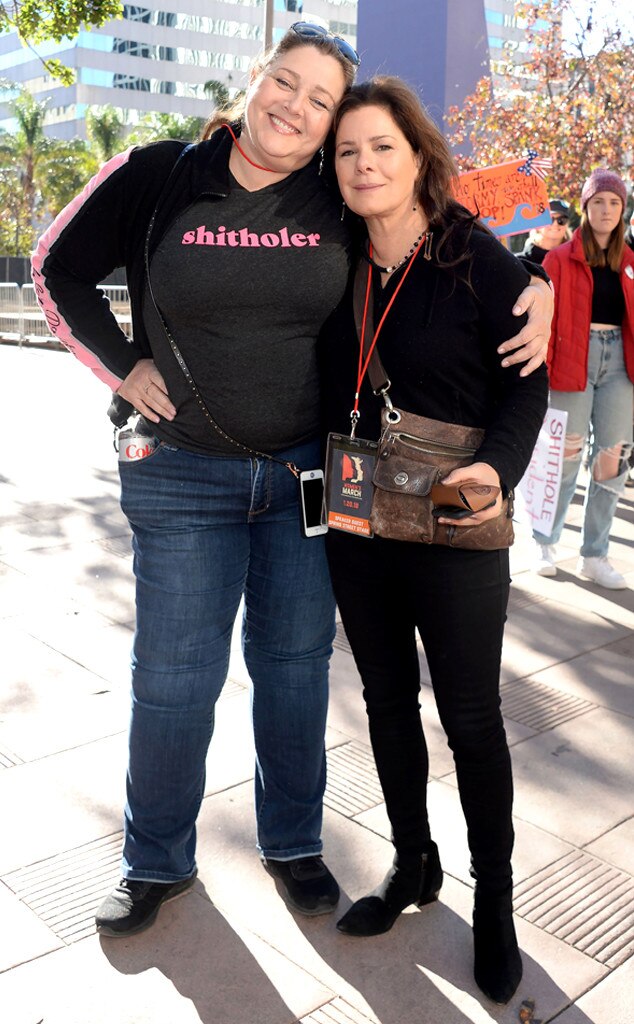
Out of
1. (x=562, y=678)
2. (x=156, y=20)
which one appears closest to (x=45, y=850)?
(x=562, y=678)

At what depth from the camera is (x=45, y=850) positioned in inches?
122

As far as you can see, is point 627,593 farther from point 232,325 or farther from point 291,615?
point 232,325

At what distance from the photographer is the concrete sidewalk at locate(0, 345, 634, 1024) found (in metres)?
2.51

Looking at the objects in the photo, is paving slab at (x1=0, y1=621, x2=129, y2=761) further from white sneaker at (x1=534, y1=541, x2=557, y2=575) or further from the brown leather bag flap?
white sneaker at (x1=534, y1=541, x2=557, y2=575)

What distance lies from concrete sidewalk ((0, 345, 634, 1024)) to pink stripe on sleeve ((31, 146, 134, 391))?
1331 mm

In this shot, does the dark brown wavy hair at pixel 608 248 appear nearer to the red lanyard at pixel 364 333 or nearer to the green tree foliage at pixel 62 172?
the red lanyard at pixel 364 333

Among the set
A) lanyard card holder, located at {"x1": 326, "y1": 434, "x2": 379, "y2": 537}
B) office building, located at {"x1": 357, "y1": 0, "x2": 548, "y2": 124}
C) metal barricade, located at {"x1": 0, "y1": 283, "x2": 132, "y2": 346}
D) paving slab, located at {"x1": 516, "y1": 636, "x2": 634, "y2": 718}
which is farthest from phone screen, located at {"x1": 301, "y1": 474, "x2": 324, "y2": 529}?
office building, located at {"x1": 357, "y1": 0, "x2": 548, "y2": 124}

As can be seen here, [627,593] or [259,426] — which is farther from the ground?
[259,426]

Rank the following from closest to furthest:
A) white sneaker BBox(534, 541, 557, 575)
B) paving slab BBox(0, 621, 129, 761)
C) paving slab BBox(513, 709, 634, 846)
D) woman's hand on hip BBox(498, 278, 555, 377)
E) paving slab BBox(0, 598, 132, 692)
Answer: woman's hand on hip BBox(498, 278, 555, 377), paving slab BBox(513, 709, 634, 846), paving slab BBox(0, 621, 129, 761), paving slab BBox(0, 598, 132, 692), white sneaker BBox(534, 541, 557, 575)

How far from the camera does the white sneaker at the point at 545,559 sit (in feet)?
19.9

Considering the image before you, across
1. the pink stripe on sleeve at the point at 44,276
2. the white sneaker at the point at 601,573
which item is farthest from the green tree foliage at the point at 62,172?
the pink stripe on sleeve at the point at 44,276

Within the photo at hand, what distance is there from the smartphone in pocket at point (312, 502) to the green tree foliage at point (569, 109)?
43.8 ft

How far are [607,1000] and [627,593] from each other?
11.4ft

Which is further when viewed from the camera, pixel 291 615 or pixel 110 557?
pixel 110 557
